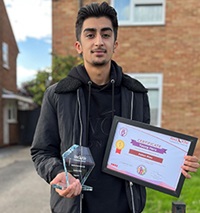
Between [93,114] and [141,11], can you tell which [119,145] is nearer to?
[93,114]

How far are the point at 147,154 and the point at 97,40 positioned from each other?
0.74 metres

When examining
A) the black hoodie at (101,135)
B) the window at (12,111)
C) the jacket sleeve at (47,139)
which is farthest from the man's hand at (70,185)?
the window at (12,111)

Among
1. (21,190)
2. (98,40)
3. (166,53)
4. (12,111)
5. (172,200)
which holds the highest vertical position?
(166,53)

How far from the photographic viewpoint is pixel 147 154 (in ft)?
5.44

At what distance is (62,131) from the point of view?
5.20 ft

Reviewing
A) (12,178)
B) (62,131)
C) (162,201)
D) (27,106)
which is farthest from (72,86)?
(27,106)

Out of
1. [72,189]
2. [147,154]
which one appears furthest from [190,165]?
[72,189]

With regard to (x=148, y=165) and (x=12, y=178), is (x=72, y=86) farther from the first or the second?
(x=12, y=178)

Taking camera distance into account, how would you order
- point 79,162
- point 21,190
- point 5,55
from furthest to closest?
point 5,55
point 21,190
point 79,162

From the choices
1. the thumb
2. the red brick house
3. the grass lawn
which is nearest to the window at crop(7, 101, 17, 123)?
the red brick house

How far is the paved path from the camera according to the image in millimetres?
4750

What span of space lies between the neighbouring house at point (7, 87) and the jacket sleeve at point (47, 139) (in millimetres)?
12167

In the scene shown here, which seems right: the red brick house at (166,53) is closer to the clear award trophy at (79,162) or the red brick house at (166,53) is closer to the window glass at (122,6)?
the window glass at (122,6)

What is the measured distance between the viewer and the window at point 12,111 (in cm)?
1443
